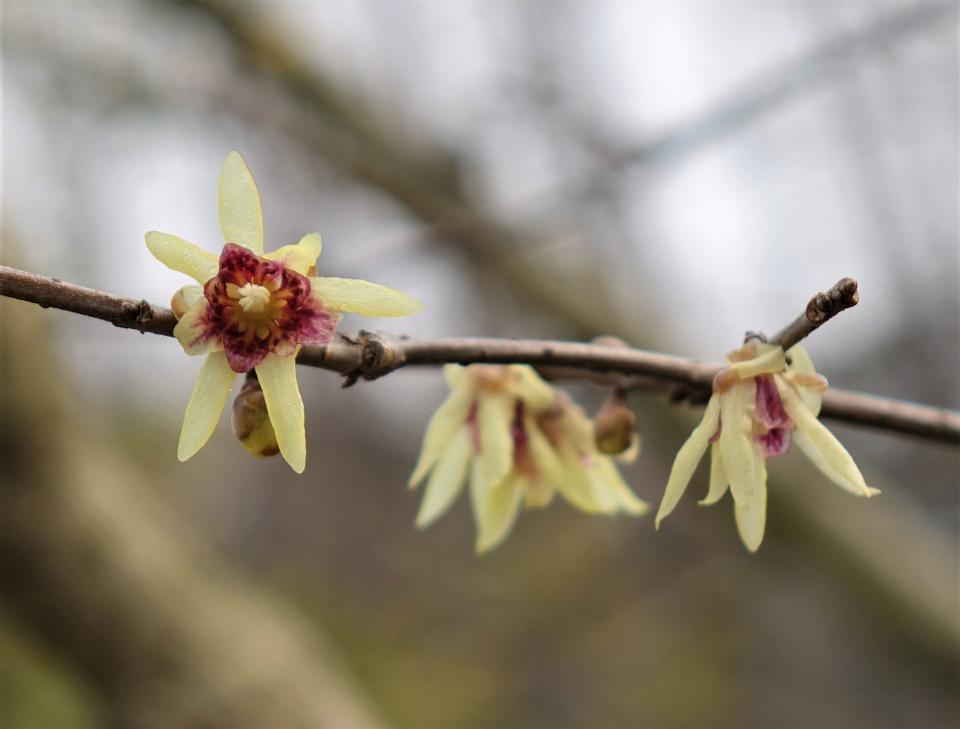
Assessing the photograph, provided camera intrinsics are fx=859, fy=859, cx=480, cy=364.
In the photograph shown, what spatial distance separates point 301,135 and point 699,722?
186 inches

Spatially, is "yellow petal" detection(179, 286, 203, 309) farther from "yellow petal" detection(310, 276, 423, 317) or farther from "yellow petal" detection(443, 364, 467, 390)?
"yellow petal" detection(443, 364, 467, 390)


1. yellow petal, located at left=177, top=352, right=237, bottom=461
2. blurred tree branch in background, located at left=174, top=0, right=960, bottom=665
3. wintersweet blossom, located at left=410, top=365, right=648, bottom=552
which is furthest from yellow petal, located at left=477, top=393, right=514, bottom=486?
blurred tree branch in background, located at left=174, top=0, right=960, bottom=665

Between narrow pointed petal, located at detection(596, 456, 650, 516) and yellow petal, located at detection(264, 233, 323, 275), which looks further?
narrow pointed petal, located at detection(596, 456, 650, 516)

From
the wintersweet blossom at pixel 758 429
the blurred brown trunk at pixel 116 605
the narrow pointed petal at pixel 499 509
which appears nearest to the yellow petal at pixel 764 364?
the wintersweet blossom at pixel 758 429

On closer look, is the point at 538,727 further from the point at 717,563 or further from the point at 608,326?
the point at 608,326

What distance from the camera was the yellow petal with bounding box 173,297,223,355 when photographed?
741mm

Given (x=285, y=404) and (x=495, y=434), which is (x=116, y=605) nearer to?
(x=495, y=434)

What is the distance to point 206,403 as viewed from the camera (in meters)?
0.75

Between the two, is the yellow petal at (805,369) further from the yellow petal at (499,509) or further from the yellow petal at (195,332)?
the yellow petal at (195,332)

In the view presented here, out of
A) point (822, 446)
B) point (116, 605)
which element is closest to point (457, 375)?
point (822, 446)

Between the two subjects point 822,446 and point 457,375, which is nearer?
point 822,446

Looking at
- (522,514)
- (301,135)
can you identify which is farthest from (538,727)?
(301,135)

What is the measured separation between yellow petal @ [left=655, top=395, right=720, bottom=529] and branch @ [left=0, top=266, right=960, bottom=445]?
95 millimetres

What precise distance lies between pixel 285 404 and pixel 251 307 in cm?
9
